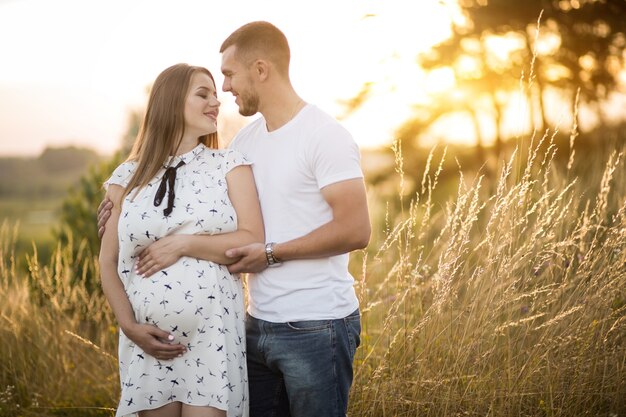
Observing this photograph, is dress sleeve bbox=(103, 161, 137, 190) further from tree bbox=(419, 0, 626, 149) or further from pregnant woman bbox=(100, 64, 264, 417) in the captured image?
tree bbox=(419, 0, 626, 149)

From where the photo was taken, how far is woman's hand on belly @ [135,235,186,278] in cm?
285

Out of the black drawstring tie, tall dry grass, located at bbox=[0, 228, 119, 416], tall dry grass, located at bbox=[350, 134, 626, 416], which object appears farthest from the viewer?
tall dry grass, located at bbox=[0, 228, 119, 416]

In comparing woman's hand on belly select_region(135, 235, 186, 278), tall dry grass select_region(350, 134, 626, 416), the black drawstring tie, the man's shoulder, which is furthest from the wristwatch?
tall dry grass select_region(350, 134, 626, 416)

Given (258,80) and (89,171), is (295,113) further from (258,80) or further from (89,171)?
(89,171)

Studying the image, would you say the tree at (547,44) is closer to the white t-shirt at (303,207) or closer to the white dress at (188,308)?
the white t-shirt at (303,207)

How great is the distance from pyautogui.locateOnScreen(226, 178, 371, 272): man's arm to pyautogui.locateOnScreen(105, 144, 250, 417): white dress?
0.84 feet

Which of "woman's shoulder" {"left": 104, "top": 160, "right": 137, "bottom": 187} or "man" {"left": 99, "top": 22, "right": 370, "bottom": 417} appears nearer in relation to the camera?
"man" {"left": 99, "top": 22, "right": 370, "bottom": 417}

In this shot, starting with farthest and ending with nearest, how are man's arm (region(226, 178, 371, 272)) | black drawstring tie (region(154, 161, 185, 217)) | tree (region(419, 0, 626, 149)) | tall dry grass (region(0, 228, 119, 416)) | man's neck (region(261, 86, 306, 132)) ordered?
tree (region(419, 0, 626, 149)) → tall dry grass (region(0, 228, 119, 416)) → man's neck (region(261, 86, 306, 132)) → black drawstring tie (region(154, 161, 185, 217)) → man's arm (region(226, 178, 371, 272))

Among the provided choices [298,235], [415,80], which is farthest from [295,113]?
[415,80]

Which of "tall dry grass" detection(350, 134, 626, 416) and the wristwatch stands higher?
the wristwatch

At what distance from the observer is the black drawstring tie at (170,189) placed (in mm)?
2922

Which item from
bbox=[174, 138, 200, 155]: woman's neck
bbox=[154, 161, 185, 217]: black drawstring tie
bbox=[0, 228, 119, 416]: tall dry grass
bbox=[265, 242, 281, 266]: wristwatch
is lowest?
bbox=[0, 228, 119, 416]: tall dry grass

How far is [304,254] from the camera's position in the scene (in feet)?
9.18

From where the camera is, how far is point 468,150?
32.9 ft
